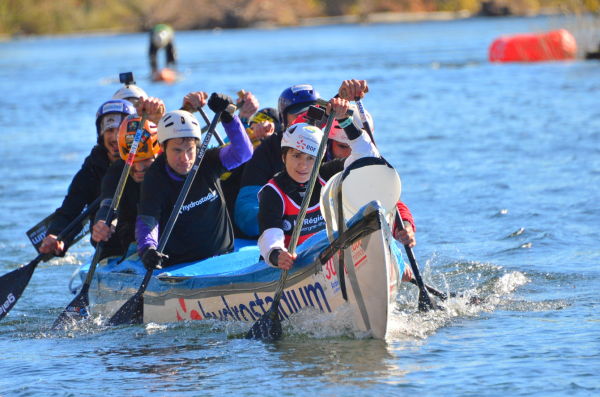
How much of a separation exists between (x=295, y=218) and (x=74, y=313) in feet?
7.63

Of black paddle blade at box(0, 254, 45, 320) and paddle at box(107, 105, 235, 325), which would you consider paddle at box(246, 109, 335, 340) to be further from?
black paddle blade at box(0, 254, 45, 320)

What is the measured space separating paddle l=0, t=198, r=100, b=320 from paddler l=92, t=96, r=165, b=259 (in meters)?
0.41

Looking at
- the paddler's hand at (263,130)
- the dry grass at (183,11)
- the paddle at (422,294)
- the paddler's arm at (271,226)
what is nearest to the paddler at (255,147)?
the paddler's hand at (263,130)

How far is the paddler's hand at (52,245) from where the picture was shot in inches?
288

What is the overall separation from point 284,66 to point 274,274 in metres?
29.2

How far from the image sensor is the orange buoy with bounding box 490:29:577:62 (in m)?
29.4

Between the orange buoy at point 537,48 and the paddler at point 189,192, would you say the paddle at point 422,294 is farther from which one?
the orange buoy at point 537,48

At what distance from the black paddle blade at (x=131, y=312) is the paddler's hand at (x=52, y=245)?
1.00 m

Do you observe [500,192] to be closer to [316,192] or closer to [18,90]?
[316,192]

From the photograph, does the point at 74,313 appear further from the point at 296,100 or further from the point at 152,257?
the point at 296,100

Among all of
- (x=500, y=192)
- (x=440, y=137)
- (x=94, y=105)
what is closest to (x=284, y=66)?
(x=94, y=105)

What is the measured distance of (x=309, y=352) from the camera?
565 centimetres

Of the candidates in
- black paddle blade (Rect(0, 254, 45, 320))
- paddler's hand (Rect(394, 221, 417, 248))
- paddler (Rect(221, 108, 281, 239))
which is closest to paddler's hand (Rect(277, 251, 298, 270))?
paddler's hand (Rect(394, 221, 417, 248))

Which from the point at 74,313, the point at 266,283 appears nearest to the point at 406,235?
the point at 266,283
